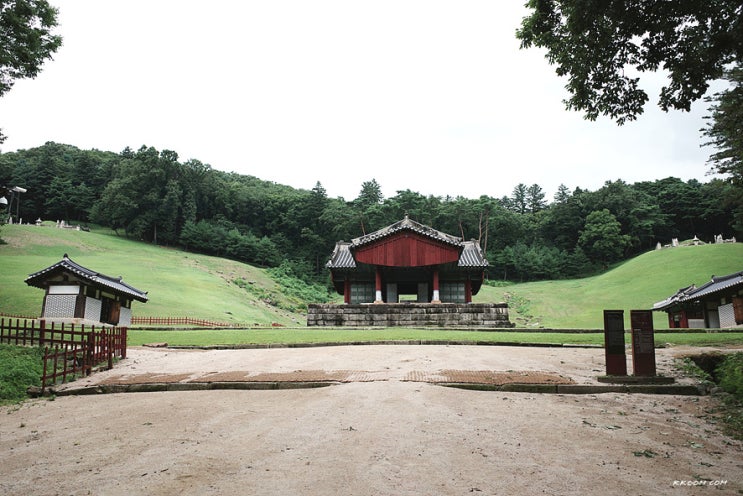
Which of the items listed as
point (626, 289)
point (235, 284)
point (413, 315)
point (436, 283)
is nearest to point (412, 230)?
point (436, 283)

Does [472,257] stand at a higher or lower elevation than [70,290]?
higher

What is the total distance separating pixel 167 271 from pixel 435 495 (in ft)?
167

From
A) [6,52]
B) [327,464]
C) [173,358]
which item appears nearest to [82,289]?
[6,52]

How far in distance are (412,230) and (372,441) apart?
77.4ft

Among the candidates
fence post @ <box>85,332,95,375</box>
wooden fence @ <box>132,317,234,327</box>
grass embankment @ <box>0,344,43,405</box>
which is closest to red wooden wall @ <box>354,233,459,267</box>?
wooden fence @ <box>132,317,234,327</box>

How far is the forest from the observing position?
71.7 m

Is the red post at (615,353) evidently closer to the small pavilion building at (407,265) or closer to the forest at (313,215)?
the small pavilion building at (407,265)

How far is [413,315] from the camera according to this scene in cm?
2548

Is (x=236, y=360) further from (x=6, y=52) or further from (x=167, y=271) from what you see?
(x=167, y=271)

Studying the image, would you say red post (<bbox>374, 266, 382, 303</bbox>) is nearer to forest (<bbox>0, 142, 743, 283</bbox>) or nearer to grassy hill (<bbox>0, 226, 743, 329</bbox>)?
grassy hill (<bbox>0, 226, 743, 329</bbox>)

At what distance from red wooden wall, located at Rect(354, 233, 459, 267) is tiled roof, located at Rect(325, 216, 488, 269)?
0.37m

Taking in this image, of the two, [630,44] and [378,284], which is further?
[378,284]

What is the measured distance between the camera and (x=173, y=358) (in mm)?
13234

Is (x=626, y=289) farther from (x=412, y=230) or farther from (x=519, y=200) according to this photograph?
(x=519, y=200)
